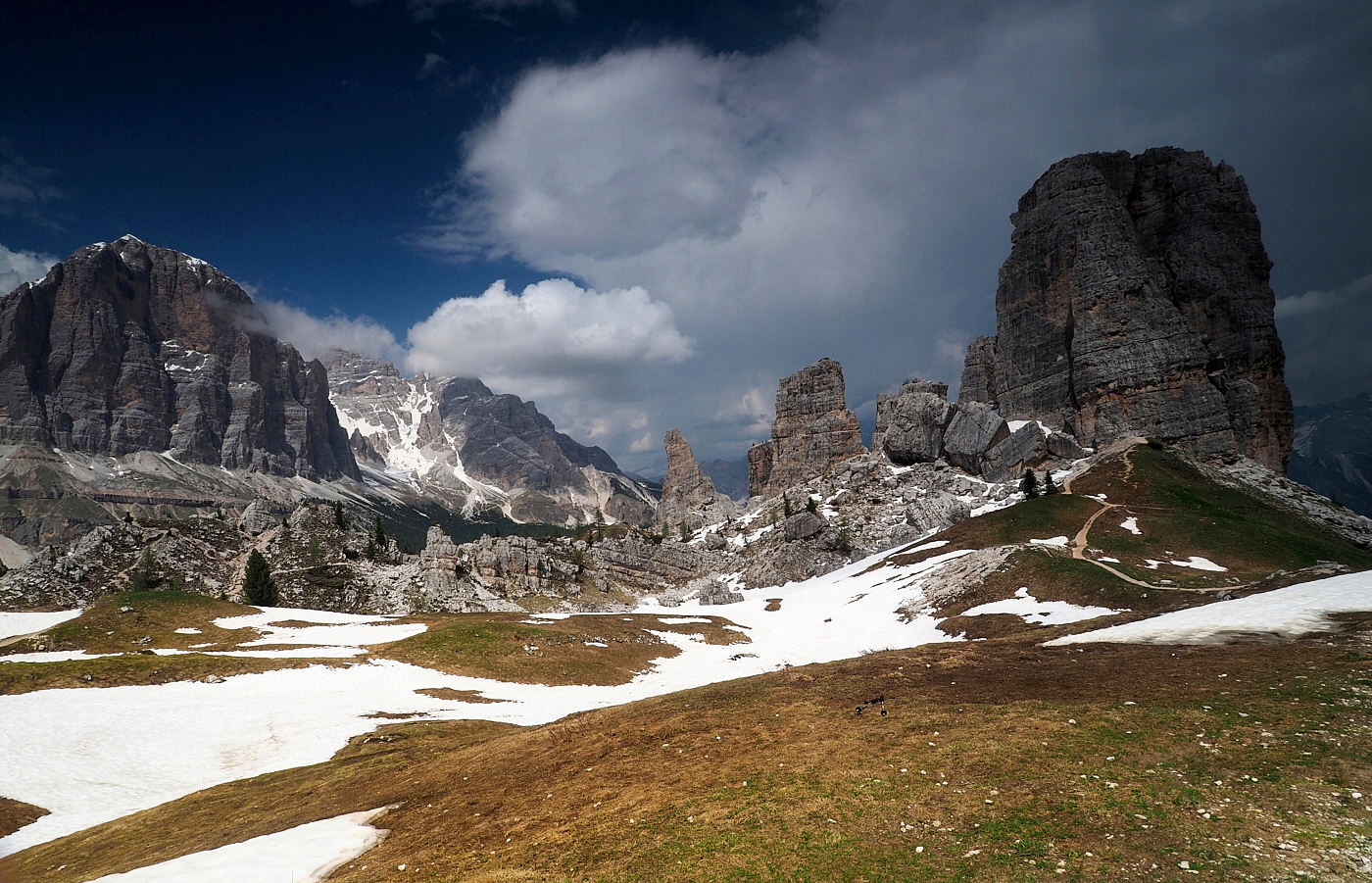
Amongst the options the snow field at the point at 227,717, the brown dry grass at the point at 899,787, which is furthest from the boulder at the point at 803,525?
the brown dry grass at the point at 899,787

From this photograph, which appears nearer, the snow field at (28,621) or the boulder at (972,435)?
the snow field at (28,621)

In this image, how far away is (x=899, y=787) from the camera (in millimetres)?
14641

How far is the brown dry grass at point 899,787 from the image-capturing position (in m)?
11.4

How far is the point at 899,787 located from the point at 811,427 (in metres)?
177

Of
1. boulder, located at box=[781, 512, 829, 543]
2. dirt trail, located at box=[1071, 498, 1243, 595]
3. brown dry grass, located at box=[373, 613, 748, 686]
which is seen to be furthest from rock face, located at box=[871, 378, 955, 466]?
brown dry grass, located at box=[373, 613, 748, 686]

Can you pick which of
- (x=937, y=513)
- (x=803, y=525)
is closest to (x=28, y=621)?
(x=803, y=525)

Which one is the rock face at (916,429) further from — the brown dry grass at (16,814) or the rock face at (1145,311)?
the brown dry grass at (16,814)

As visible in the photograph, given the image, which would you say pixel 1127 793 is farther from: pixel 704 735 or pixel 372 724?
pixel 372 724

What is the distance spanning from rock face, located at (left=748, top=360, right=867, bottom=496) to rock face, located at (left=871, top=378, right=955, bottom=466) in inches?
1238

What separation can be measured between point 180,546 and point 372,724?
77.3 m

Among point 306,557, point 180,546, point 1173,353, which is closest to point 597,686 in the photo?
point 306,557

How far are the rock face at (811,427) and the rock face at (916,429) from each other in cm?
3145

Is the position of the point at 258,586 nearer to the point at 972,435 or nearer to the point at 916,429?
the point at 916,429

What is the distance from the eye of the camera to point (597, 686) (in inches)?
1825
